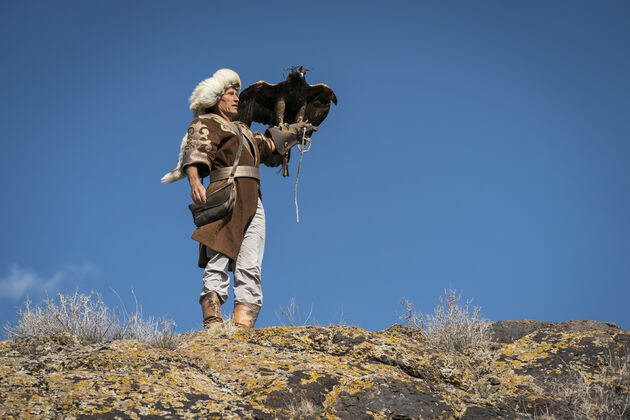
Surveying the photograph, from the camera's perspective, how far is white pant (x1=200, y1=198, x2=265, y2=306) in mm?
5109

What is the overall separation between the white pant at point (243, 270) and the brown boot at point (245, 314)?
0.04 meters

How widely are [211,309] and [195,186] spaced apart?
108 cm

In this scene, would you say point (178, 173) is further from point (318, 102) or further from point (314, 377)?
point (314, 377)

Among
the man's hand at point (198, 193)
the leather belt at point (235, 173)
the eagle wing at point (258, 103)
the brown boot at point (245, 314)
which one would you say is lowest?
the brown boot at point (245, 314)

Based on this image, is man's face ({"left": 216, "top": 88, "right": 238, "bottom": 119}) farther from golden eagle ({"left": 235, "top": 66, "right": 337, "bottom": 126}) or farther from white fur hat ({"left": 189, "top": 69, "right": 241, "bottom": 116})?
golden eagle ({"left": 235, "top": 66, "right": 337, "bottom": 126})

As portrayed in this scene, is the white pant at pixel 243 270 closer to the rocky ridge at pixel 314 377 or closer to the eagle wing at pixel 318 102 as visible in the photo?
the rocky ridge at pixel 314 377

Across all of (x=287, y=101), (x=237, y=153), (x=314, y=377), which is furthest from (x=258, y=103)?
(x=314, y=377)

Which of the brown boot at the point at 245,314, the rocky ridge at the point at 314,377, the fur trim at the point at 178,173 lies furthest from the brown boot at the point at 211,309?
the fur trim at the point at 178,173

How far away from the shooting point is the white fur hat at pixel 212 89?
5.72 meters

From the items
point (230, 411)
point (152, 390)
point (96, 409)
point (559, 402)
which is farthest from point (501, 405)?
point (96, 409)

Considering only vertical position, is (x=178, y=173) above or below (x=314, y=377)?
above

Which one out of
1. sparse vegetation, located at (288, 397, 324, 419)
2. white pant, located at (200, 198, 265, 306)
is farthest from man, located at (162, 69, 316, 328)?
sparse vegetation, located at (288, 397, 324, 419)

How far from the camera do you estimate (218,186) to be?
5.34 m

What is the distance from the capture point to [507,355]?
399 cm
